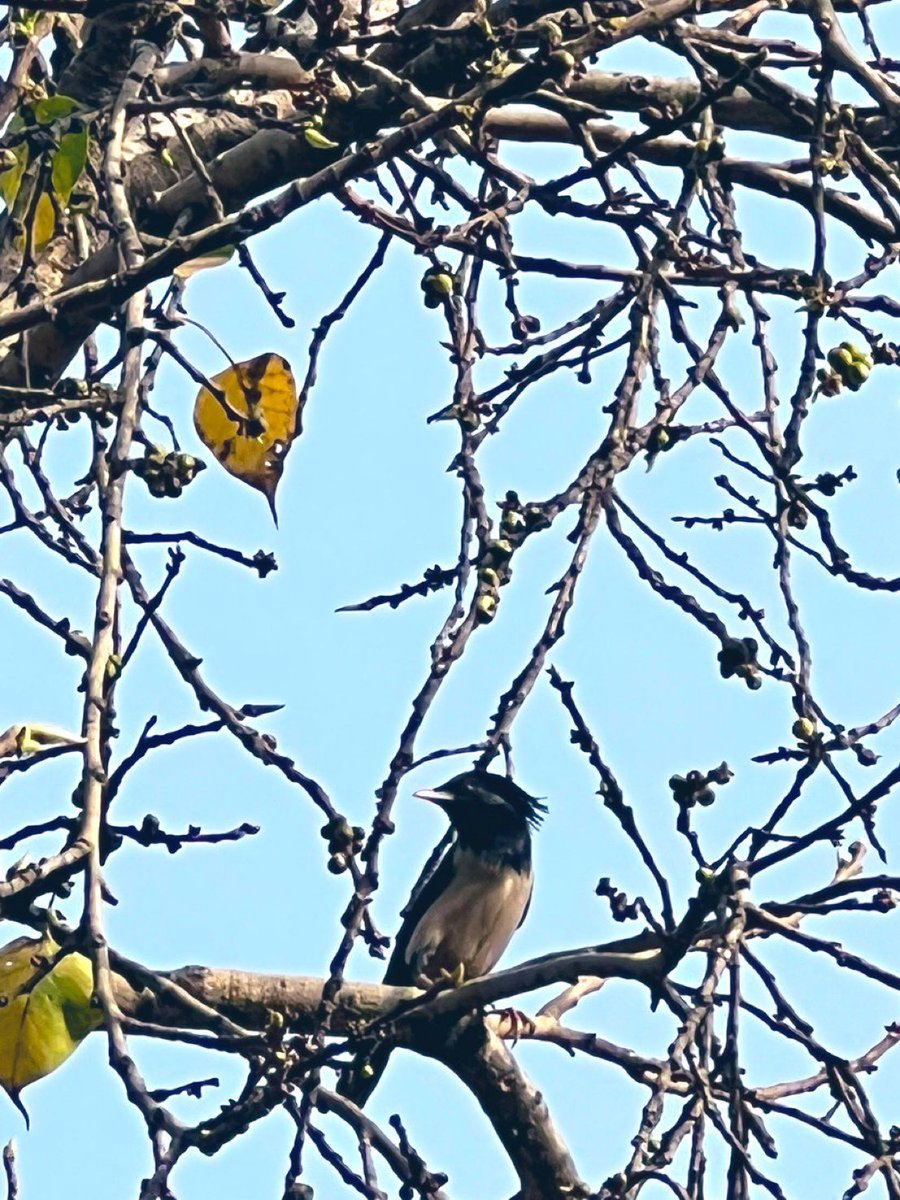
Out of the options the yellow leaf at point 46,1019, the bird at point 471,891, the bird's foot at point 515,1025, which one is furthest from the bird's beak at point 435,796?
the yellow leaf at point 46,1019

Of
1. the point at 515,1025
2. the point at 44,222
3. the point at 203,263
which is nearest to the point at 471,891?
the point at 515,1025

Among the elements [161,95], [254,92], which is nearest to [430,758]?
[161,95]

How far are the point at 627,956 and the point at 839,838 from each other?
52 cm

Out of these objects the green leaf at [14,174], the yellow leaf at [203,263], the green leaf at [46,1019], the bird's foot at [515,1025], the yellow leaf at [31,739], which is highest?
the yellow leaf at [203,263]

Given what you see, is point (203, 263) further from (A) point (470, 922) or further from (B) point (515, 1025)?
(A) point (470, 922)

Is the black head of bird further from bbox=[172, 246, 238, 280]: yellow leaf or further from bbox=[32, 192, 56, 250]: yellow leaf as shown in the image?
bbox=[32, 192, 56, 250]: yellow leaf

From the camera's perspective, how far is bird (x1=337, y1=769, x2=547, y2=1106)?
7301 millimetres

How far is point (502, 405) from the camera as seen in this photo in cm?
400

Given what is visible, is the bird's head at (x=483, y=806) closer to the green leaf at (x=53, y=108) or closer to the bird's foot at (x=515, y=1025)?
the bird's foot at (x=515, y=1025)

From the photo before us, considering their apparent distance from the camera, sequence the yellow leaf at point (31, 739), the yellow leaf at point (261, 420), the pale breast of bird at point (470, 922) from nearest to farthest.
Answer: the yellow leaf at point (31, 739) < the yellow leaf at point (261, 420) < the pale breast of bird at point (470, 922)

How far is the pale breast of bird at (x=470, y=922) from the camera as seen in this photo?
7.29 metres

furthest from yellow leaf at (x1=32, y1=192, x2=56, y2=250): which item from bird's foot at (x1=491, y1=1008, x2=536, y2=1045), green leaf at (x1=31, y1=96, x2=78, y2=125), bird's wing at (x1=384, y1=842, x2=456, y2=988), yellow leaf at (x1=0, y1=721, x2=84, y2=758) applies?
bird's wing at (x1=384, y1=842, x2=456, y2=988)

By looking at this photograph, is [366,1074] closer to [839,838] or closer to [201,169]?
[839,838]

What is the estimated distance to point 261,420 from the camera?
365 centimetres
